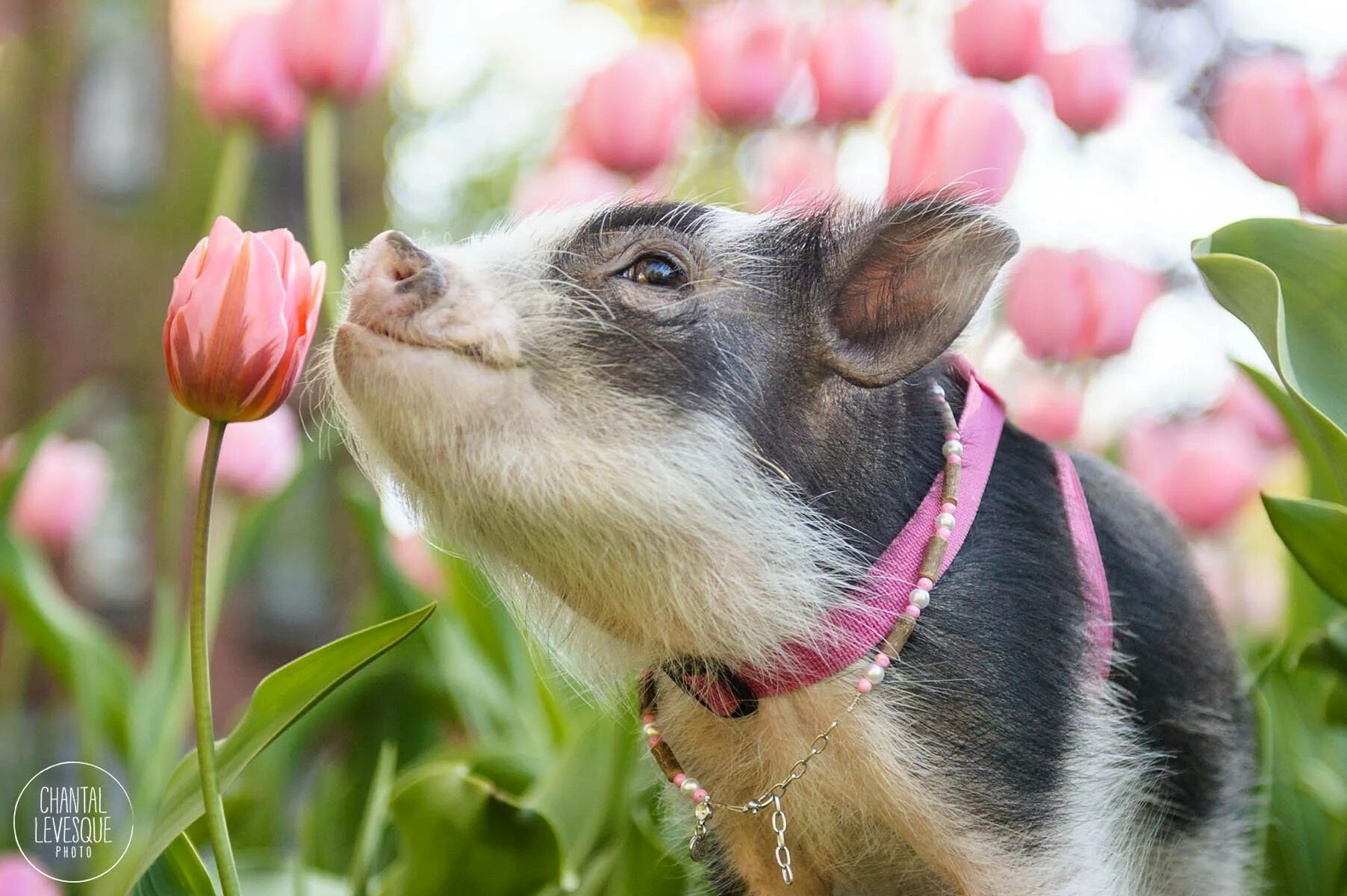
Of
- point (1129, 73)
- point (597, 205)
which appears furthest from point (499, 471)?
point (1129, 73)

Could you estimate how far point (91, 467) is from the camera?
1651mm

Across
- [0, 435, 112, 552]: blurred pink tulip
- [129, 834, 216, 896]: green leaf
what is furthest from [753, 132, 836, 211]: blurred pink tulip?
[0, 435, 112, 552]: blurred pink tulip

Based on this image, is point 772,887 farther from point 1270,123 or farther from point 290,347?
point 1270,123

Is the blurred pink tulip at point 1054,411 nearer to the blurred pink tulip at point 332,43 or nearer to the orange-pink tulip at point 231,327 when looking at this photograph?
the blurred pink tulip at point 332,43

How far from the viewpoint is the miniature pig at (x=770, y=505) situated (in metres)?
0.78

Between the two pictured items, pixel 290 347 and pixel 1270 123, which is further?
pixel 1270 123

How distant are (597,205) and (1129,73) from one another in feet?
2.77

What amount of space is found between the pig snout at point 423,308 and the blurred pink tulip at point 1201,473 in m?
1.08

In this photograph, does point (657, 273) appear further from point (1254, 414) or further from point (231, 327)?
point (1254, 414)

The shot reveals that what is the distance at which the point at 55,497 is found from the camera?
1.60 metres

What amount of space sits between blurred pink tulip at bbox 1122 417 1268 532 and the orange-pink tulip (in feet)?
3.99

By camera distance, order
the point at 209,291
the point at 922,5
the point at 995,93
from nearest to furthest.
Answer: the point at 209,291 → the point at 995,93 → the point at 922,5

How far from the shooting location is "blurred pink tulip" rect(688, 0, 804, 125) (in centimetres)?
145

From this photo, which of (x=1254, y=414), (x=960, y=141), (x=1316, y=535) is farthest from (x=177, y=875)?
(x=1254, y=414)
